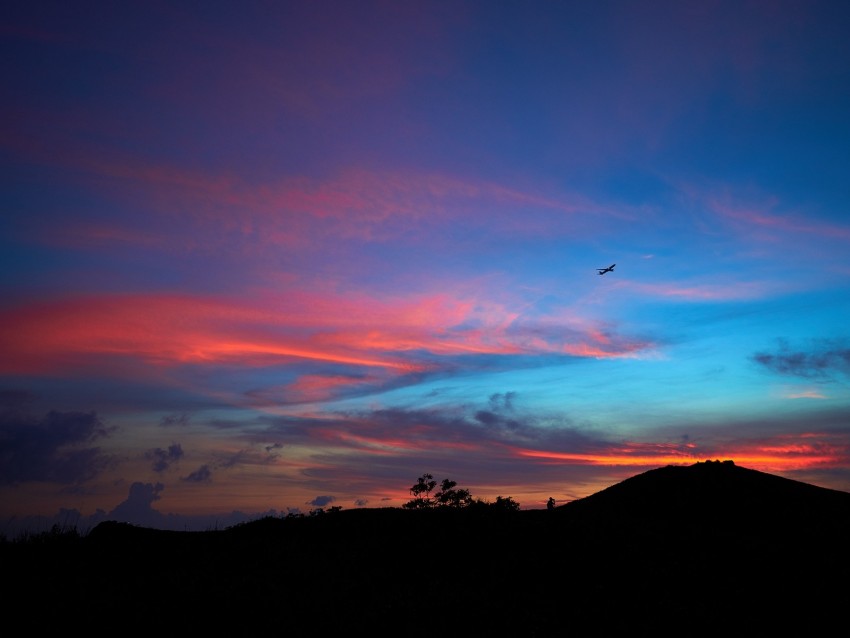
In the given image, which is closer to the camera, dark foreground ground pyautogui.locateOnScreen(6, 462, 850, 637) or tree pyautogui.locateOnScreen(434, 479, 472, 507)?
dark foreground ground pyautogui.locateOnScreen(6, 462, 850, 637)

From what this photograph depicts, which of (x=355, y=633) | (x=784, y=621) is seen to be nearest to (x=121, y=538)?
(x=355, y=633)

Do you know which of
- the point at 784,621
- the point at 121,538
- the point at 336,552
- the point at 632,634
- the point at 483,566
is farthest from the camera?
the point at 121,538

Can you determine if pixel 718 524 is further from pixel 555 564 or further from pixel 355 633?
pixel 355 633

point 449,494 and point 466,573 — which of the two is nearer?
Result: point 466,573

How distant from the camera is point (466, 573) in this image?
21.7m

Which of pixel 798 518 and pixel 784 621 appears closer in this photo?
pixel 784 621

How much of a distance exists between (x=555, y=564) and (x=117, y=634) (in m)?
14.8

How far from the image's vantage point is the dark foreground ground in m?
16.9

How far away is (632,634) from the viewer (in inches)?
663

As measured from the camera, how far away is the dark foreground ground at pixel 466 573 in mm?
16922

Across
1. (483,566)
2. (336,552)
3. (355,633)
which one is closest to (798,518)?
(483,566)

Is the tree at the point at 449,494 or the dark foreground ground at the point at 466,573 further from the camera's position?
the tree at the point at 449,494

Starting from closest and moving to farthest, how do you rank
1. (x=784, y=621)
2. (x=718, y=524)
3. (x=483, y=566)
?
(x=784, y=621) < (x=483, y=566) < (x=718, y=524)

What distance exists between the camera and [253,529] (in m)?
30.2
